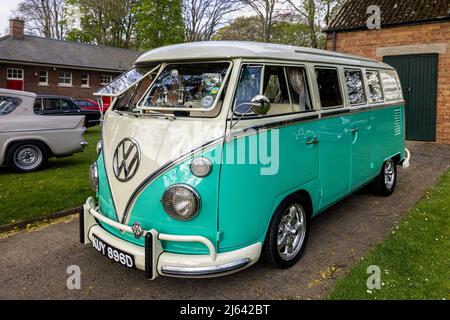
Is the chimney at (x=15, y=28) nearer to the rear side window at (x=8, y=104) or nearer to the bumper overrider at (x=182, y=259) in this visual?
the rear side window at (x=8, y=104)

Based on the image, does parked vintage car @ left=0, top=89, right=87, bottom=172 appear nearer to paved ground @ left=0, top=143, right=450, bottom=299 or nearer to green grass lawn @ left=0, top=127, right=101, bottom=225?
green grass lawn @ left=0, top=127, right=101, bottom=225

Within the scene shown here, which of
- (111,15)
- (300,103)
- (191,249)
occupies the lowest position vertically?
(191,249)

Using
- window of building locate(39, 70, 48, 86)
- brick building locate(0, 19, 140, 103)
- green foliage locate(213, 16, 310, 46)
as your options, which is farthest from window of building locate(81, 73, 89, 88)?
green foliage locate(213, 16, 310, 46)

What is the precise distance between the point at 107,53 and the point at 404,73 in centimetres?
2811

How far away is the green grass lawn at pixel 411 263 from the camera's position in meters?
3.48

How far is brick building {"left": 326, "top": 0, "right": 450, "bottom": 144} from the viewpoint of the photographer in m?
12.2

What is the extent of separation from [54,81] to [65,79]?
40.9 inches

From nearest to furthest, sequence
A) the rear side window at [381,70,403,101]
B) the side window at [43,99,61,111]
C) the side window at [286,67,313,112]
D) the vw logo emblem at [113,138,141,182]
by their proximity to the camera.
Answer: the vw logo emblem at [113,138,141,182] → the side window at [286,67,313,112] → the rear side window at [381,70,403,101] → the side window at [43,99,61,111]

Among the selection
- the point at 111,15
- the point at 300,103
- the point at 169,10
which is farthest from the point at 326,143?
the point at 111,15

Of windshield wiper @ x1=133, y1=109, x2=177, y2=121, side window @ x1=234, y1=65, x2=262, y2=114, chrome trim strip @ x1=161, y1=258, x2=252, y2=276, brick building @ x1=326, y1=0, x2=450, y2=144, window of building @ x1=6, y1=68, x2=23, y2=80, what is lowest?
chrome trim strip @ x1=161, y1=258, x2=252, y2=276

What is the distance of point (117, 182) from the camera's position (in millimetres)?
3590

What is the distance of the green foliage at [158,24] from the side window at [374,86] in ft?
69.5

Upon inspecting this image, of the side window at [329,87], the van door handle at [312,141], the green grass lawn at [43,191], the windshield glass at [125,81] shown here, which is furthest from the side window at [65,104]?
the van door handle at [312,141]
